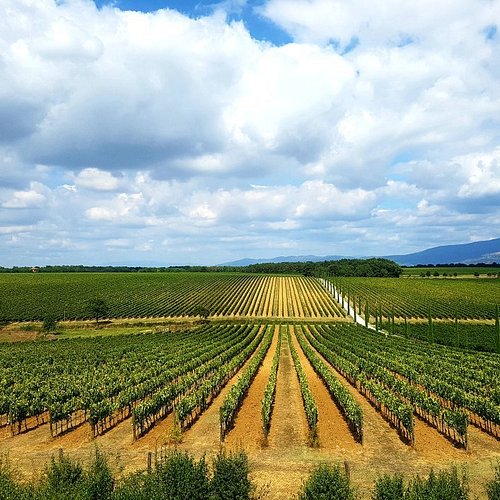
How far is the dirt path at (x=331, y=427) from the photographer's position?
2462 cm

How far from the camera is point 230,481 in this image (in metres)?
15.6

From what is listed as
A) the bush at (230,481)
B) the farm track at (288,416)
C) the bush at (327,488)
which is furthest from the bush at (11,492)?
the farm track at (288,416)

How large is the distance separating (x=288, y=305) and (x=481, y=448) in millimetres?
101050

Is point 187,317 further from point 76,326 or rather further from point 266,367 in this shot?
point 266,367

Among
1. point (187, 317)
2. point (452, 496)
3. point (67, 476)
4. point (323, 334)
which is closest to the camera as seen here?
point (452, 496)

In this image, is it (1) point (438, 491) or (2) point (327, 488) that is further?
(2) point (327, 488)

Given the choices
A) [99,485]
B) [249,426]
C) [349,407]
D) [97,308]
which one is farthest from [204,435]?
[97,308]

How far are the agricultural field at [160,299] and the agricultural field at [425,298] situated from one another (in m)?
11.7

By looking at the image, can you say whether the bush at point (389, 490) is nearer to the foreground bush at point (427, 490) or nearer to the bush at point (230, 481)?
the foreground bush at point (427, 490)

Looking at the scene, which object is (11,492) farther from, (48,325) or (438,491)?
(48,325)

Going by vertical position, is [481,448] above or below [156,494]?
below

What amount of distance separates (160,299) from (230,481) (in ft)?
395

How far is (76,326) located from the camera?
99875 mm

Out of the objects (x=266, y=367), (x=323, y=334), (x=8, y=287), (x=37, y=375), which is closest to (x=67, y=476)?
(x=37, y=375)
